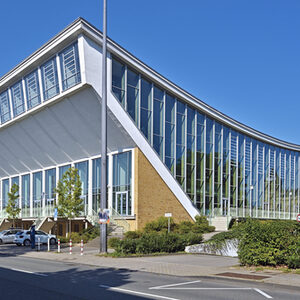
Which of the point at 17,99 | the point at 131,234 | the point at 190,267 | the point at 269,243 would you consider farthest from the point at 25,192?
the point at 269,243

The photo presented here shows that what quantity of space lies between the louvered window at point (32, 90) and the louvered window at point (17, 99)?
1.27 meters

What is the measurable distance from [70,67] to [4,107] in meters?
13.5

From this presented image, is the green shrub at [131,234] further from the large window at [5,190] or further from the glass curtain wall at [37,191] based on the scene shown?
the large window at [5,190]

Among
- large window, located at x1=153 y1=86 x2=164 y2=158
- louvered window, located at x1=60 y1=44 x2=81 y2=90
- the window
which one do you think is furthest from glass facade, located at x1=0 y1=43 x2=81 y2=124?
large window, located at x1=153 y1=86 x2=164 y2=158

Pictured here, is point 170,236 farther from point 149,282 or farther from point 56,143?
point 56,143

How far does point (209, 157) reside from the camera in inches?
1660

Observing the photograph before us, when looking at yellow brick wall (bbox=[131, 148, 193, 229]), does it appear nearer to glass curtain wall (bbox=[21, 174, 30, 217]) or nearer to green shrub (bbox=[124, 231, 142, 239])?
green shrub (bbox=[124, 231, 142, 239])

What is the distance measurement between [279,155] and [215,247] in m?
33.8

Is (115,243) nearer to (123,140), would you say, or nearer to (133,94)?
(123,140)

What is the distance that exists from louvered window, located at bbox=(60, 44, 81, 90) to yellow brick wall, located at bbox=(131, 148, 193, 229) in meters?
7.19

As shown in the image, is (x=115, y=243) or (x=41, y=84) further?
(x=41, y=84)

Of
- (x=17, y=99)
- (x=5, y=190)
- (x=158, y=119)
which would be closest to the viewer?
(x=158, y=119)

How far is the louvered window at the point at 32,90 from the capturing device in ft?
121

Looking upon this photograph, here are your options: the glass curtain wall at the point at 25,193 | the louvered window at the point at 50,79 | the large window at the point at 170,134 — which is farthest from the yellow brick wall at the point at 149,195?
the glass curtain wall at the point at 25,193
